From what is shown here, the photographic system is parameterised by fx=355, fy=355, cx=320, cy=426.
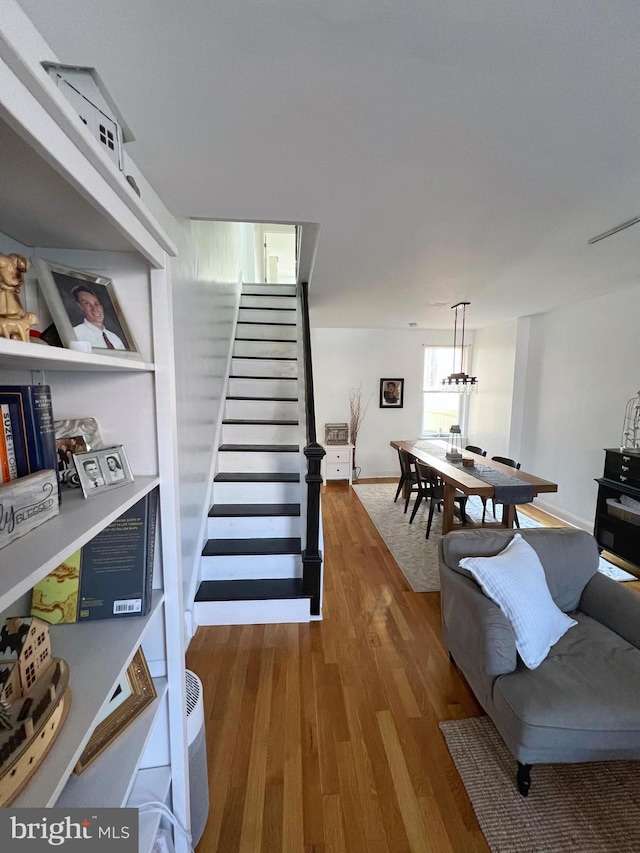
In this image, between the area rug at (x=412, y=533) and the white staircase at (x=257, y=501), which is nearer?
the white staircase at (x=257, y=501)

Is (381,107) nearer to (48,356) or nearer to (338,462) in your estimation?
(48,356)

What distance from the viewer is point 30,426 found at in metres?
0.67

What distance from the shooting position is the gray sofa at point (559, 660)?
1273 mm

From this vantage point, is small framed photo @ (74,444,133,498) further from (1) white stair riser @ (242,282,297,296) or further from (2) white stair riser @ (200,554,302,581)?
(1) white stair riser @ (242,282,297,296)

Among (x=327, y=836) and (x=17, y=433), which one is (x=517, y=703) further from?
(x=17, y=433)

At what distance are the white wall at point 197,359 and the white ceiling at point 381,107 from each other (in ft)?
1.40

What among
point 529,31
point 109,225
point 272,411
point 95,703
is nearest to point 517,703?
point 95,703

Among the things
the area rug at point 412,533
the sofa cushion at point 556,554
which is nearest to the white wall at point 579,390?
the area rug at point 412,533

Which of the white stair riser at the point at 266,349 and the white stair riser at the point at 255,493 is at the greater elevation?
the white stair riser at the point at 266,349

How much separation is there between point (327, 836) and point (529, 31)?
2515mm

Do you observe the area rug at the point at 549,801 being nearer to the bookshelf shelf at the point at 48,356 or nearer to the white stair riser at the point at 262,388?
the bookshelf shelf at the point at 48,356

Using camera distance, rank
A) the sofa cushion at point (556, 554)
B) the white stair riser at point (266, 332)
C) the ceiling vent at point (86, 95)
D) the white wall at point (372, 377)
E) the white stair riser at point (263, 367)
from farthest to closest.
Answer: the white wall at point (372, 377) < the white stair riser at point (266, 332) < the white stair riser at point (263, 367) < the sofa cushion at point (556, 554) < the ceiling vent at point (86, 95)

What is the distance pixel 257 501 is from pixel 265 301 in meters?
2.72

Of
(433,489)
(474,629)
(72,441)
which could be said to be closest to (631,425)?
(433,489)
